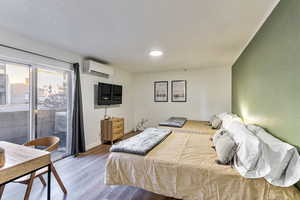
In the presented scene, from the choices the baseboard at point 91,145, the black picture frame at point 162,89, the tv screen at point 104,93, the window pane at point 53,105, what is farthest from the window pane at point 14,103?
the black picture frame at point 162,89

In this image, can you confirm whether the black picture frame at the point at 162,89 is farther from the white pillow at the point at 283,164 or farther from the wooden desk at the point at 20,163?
the wooden desk at the point at 20,163

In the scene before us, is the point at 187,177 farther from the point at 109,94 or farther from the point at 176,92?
the point at 176,92

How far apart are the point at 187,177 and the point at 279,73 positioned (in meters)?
1.44

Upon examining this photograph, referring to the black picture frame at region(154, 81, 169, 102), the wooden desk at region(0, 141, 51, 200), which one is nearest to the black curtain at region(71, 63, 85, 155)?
the wooden desk at region(0, 141, 51, 200)

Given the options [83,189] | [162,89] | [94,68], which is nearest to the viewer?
[83,189]

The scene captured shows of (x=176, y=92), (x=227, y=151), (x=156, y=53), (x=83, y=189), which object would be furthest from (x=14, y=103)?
(x=176, y=92)

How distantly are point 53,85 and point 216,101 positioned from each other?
4.29 m

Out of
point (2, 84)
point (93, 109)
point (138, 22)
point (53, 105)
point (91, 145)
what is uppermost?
point (138, 22)

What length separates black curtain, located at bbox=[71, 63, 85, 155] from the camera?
3.18 metres

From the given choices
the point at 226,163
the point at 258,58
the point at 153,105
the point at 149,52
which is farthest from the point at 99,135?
the point at 258,58

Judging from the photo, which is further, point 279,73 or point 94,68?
point 94,68

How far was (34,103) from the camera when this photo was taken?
2.68 m

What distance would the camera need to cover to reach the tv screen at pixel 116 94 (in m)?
4.36

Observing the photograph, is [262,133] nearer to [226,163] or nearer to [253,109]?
[226,163]
